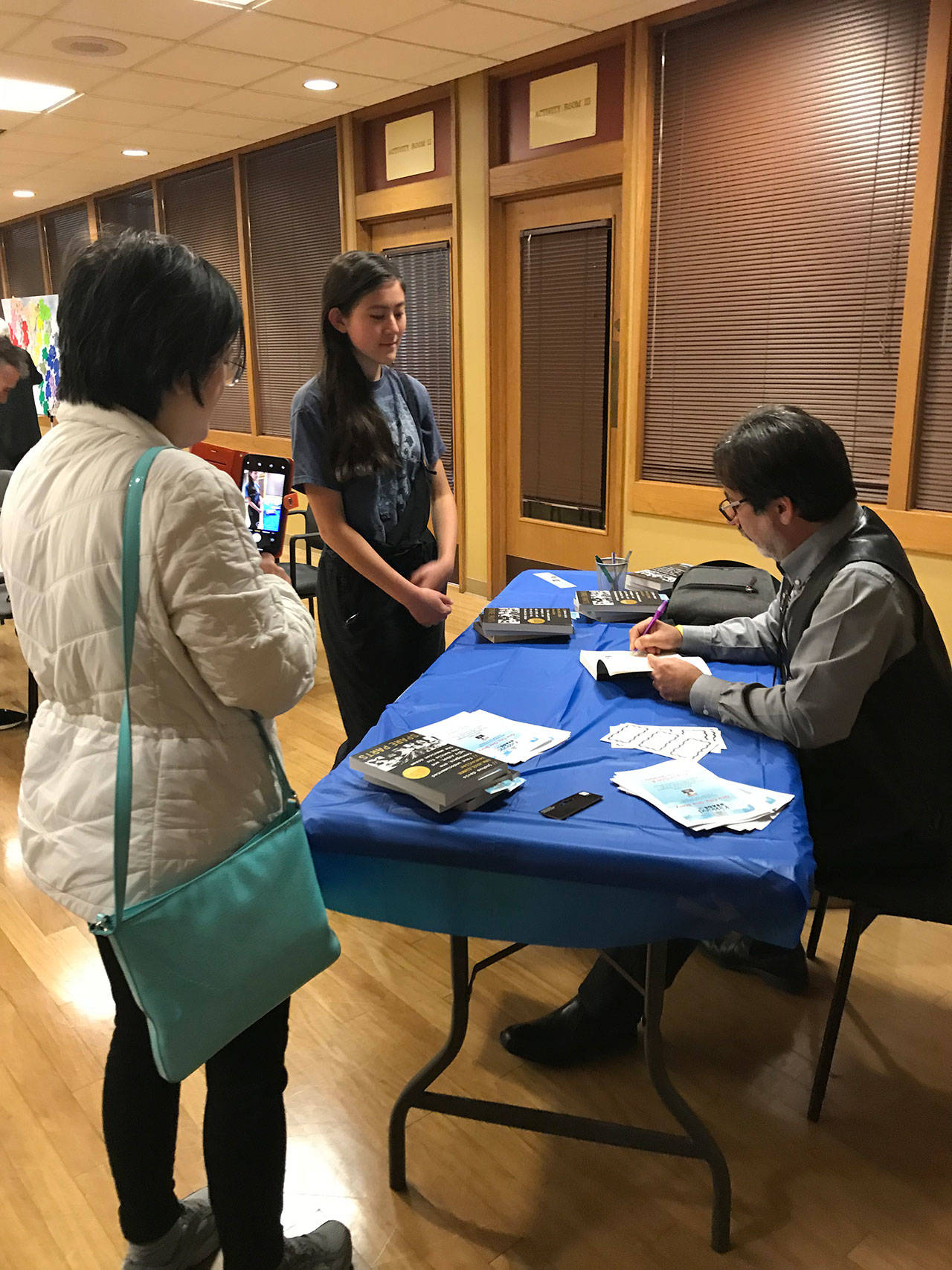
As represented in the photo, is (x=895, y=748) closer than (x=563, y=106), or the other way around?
(x=895, y=748)

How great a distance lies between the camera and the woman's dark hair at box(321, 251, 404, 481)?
213 centimetres

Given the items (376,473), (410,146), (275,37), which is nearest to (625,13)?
(275,37)

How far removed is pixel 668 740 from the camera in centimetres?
160

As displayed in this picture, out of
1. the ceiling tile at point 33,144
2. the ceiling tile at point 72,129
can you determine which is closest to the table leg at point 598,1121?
the ceiling tile at point 72,129

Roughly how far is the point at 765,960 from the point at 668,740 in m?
0.81

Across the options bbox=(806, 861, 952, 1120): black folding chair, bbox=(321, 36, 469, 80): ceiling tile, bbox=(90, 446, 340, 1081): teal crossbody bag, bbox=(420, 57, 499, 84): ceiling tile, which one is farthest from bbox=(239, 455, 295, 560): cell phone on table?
bbox=(420, 57, 499, 84): ceiling tile

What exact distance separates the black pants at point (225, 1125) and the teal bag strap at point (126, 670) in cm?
12

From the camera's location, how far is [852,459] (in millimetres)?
3705

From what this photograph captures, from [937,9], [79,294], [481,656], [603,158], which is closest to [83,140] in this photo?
[603,158]

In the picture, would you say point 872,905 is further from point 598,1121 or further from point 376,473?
point 376,473

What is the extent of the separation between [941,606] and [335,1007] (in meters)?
2.62

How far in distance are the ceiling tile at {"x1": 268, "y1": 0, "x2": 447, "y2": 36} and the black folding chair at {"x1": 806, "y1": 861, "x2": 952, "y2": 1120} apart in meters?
3.65

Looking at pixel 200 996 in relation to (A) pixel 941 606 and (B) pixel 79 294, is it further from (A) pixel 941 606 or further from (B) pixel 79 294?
(A) pixel 941 606

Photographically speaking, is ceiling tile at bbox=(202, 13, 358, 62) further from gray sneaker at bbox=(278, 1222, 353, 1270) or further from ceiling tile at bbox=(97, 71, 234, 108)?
gray sneaker at bbox=(278, 1222, 353, 1270)
